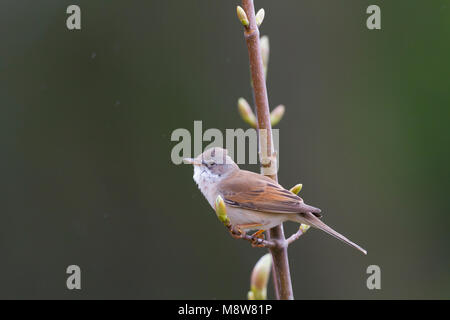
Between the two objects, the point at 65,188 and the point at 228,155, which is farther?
the point at 65,188

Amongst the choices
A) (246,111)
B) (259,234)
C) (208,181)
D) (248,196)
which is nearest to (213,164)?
(208,181)

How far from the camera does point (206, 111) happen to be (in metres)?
6.59

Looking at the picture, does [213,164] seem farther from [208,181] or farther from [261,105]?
[261,105]

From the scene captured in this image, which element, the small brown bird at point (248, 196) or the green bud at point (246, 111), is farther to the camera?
the small brown bird at point (248, 196)

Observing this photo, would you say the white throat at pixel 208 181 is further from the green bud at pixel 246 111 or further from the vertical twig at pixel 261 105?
the vertical twig at pixel 261 105

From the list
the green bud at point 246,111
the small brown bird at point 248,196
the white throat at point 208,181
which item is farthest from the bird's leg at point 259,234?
the green bud at point 246,111

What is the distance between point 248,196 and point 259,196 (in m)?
0.08

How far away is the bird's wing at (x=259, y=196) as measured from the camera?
2953mm

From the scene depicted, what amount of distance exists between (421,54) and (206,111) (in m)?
2.66

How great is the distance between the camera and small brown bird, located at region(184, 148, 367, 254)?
9.62 feet

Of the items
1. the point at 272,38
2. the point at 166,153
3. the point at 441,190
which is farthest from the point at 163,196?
the point at 441,190

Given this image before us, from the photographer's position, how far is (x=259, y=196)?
10.5 ft

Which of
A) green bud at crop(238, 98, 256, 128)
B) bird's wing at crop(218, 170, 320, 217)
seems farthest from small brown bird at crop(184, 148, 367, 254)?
green bud at crop(238, 98, 256, 128)

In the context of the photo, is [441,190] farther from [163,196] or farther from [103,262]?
[103,262]
